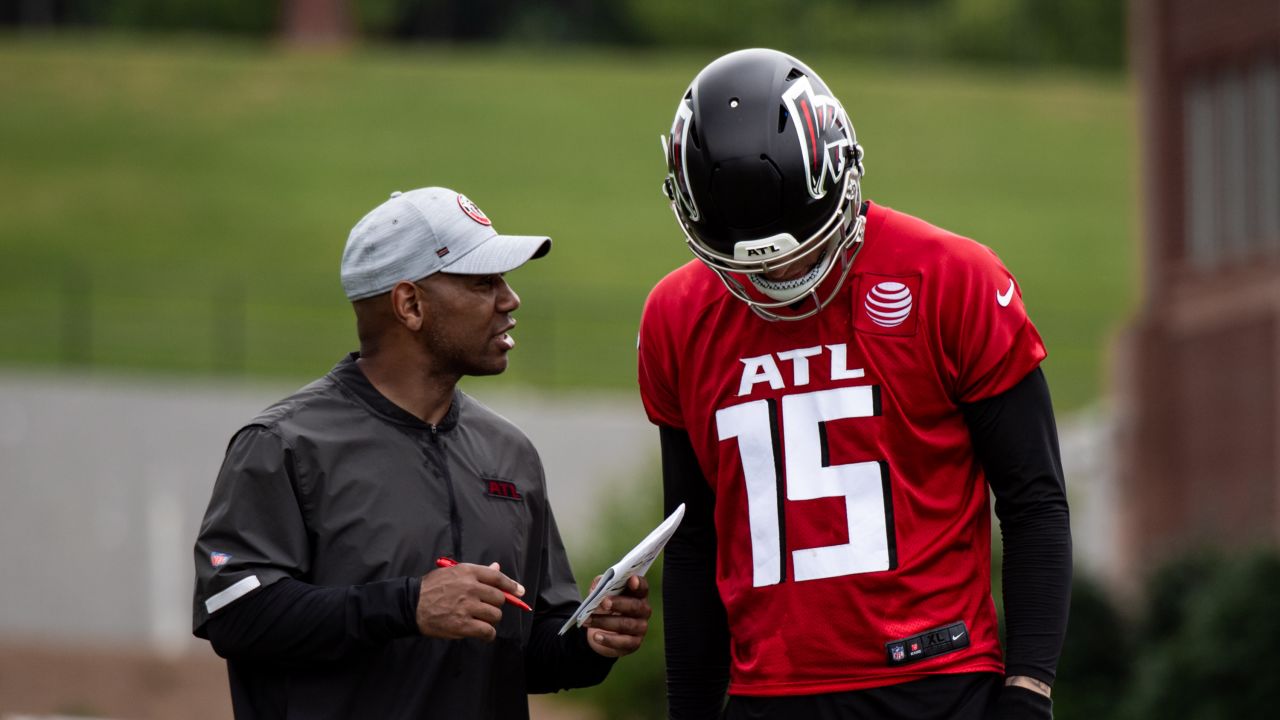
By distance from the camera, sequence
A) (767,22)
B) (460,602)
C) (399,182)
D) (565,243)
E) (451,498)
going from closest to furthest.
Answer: (460,602) → (451,498) → (565,243) → (399,182) → (767,22)

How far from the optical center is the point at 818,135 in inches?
139

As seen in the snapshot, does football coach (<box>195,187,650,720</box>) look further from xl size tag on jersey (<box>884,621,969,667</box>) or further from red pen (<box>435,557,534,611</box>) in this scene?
xl size tag on jersey (<box>884,621,969,667</box>)

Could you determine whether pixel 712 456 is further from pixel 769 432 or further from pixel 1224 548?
pixel 1224 548

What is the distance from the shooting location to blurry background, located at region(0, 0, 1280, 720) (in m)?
13.7

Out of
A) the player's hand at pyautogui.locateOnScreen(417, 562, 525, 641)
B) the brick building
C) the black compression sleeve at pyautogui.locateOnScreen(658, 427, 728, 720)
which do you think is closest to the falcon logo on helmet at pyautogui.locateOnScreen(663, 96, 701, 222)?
the black compression sleeve at pyautogui.locateOnScreen(658, 427, 728, 720)

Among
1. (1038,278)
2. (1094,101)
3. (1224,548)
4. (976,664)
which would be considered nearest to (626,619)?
(976,664)

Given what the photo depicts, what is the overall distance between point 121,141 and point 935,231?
39.5 m

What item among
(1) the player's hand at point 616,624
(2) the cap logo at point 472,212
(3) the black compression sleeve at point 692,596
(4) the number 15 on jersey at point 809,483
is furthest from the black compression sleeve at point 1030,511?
(2) the cap logo at point 472,212

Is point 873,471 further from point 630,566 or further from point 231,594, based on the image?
point 231,594

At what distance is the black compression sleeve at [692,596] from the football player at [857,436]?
0.20 metres

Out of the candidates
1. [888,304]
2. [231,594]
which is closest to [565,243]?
[231,594]

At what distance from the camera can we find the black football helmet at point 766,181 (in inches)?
137

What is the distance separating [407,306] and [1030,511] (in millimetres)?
1439

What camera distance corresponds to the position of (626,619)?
4004mm
